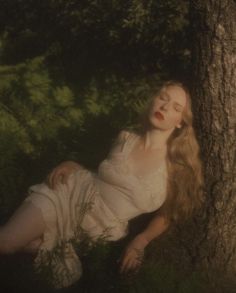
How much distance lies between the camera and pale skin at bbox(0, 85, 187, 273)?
338 centimetres

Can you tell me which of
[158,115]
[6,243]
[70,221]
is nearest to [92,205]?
[70,221]

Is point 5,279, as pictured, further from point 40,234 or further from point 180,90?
point 180,90

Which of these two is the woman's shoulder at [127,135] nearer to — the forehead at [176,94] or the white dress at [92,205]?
the white dress at [92,205]

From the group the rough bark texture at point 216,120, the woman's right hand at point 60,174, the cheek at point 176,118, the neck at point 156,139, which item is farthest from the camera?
the woman's right hand at point 60,174

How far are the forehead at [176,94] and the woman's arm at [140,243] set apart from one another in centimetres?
82

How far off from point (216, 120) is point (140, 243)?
3.20 ft

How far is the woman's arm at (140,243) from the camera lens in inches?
136

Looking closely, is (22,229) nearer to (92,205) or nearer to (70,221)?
(70,221)

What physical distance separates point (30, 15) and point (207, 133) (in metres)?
5.04

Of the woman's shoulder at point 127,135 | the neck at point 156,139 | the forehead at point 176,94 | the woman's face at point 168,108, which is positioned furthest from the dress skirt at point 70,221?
the forehead at point 176,94

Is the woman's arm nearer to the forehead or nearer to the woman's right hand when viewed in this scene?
the woman's right hand

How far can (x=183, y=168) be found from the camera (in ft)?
11.5

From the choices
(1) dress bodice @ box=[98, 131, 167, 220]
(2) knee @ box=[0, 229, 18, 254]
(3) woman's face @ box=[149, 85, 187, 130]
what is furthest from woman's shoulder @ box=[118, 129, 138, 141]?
Answer: (2) knee @ box=[0, 229, 18, 254]

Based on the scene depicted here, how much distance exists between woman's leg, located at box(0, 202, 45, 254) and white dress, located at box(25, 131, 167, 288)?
0.06m
